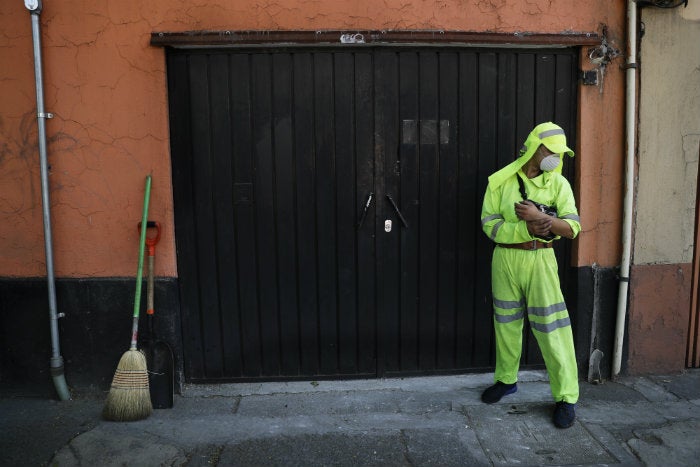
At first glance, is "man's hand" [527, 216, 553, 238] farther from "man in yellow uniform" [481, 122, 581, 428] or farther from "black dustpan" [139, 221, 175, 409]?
"black dustpan" [139, 221, 175, 409]

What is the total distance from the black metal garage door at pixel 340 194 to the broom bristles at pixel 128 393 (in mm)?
505

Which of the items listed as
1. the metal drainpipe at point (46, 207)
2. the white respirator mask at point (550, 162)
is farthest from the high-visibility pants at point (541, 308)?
the metal drainpipe at point (46, 207)

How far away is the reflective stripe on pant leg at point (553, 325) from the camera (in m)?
3.53

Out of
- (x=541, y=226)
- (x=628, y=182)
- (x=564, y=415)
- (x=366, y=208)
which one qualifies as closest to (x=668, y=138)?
(x=628, y=182)

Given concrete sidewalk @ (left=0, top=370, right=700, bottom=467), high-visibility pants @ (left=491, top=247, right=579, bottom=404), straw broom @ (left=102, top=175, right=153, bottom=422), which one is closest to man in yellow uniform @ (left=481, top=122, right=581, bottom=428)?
high-visibility pants @ (left=491, top=247, right=579, bottom=404)

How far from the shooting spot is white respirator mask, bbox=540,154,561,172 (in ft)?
11.2

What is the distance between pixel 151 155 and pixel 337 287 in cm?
172

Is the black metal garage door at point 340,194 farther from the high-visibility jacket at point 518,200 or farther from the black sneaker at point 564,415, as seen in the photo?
the black sneaker at point 564,415

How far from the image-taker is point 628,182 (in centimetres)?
411

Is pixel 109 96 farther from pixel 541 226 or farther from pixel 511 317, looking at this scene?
pixel 511 317

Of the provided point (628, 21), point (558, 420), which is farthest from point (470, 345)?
point (628, 21)

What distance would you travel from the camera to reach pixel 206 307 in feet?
13.7

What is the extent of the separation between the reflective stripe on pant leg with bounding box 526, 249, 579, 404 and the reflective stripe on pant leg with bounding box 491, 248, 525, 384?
14 centimetres

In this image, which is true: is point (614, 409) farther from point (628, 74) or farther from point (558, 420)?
point (628, 74)
